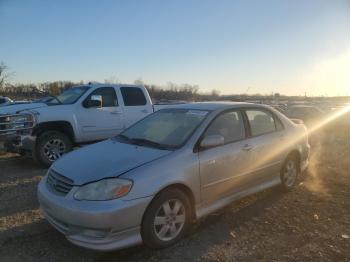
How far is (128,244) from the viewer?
4.10 metres

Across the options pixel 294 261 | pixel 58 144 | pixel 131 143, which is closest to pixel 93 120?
pixel 58 144

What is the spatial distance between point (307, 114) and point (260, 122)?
1861cm

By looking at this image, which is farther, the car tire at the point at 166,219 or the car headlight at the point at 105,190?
the car tire at the point at 166,219

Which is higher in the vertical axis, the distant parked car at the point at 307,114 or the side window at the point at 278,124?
the side window at the point at 278,124

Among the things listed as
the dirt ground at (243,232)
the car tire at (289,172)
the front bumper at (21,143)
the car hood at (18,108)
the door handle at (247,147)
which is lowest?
the dirt ground at (243,232)

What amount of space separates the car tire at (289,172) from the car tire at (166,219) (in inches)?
97.1

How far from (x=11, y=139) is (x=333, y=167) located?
23.5 ft

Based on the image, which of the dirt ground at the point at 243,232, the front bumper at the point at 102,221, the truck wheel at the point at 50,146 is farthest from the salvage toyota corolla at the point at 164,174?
the truck wheel at the point at 50,146

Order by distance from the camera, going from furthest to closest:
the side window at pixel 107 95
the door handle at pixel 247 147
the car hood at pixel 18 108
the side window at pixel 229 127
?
the side window at pixel 107 95 < the car hood at pixel 18 108 < the door handle at pixel 247 147 < the side window at pixel 229 127

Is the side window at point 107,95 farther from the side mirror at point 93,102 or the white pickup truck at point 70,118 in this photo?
the side mirror at point 93,102

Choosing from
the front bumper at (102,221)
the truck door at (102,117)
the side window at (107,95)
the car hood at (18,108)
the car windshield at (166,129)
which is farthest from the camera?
the side window at (107,95)

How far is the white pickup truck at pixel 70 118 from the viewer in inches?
339

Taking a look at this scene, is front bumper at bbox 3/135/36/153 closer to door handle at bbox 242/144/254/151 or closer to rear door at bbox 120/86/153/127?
rear door at bbox 120/86/153/127

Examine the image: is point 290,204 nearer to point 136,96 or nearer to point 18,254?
point 18,254
